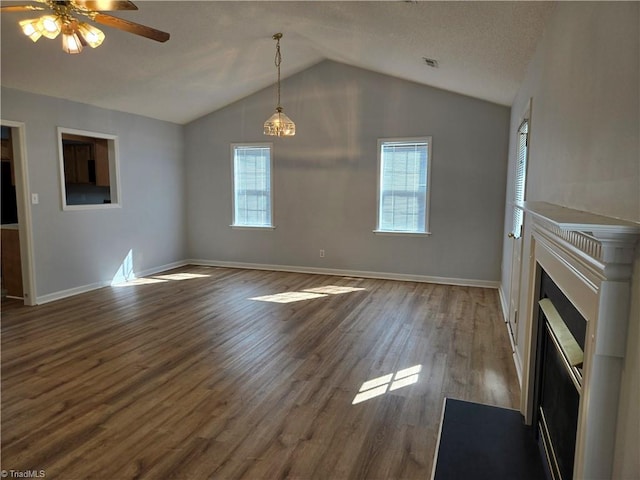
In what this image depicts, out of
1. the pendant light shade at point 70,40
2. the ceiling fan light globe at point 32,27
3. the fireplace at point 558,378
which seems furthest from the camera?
the pendant light shade at point 70,40

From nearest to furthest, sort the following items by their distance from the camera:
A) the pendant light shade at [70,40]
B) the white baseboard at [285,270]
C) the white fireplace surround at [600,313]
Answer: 1. the white fireplace surround at [600,313]
2. the pendant light shade at [70,40]
3. the white baseboard at [285,270]

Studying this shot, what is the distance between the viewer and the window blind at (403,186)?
234 inches

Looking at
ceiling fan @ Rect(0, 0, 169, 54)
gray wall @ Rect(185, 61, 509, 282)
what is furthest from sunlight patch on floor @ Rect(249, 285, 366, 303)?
ceiling fan @ Rect(0, 0, 169, 54)

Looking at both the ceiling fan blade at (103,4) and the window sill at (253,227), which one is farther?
the window sill at (253,227)

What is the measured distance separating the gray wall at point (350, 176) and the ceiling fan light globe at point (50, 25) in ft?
14.3

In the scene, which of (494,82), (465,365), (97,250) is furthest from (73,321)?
(494,82)

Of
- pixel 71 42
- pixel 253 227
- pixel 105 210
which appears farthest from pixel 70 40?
pixel 253 227

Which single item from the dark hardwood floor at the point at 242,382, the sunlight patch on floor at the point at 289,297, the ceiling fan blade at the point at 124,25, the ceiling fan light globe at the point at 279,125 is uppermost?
the ceiling fan blade at the point at 124,25

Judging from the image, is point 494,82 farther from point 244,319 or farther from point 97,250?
point 97,250

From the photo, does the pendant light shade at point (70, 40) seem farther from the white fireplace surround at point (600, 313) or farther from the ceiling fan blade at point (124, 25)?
the white fireplace surround at point (600, 313)

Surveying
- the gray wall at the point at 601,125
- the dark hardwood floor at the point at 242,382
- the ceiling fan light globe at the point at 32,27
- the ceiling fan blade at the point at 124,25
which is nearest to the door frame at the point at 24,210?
the dark hardwood floor at the point at 242,382

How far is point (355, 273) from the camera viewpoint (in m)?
6.46

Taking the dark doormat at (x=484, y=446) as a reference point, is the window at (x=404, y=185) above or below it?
above

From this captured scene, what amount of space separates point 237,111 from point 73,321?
4.15 metres
